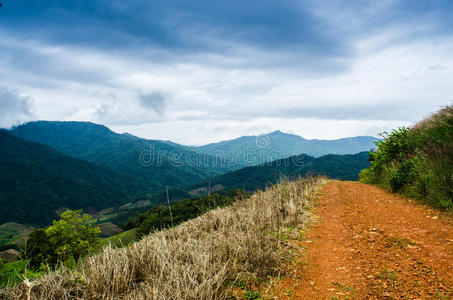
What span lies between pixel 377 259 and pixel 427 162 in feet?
18.9

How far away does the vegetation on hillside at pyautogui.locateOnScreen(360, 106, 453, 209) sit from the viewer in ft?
20.8

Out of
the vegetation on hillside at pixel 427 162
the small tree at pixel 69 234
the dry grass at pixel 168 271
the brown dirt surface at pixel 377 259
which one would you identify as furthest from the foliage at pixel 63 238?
the vegetation on hillside at pixel 427 162

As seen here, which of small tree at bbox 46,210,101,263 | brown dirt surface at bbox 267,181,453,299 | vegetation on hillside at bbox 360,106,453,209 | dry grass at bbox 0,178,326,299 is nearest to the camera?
dry grass at bbox 0,178,326,299

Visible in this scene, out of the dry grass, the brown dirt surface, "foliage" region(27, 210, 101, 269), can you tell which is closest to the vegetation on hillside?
the brown dirt surface

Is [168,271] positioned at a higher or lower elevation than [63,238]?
higher

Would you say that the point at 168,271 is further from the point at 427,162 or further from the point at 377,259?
the point at 427,162

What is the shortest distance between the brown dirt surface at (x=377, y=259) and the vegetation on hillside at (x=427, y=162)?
2.28ft

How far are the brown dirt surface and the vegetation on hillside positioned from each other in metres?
0.70

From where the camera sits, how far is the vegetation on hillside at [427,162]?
6336 millimetres

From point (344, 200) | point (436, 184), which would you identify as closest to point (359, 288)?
point (436, 184)

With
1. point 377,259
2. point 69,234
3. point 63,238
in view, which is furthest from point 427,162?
point 63,238

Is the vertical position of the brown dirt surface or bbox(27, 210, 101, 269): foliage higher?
the brown dirt surface

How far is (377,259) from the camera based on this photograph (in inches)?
158

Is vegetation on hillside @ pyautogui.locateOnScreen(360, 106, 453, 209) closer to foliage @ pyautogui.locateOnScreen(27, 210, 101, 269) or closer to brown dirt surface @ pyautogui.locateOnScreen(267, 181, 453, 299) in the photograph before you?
brown dirt surface @ pyautogui.locateOnScreen(267, 181, 453, 299)
